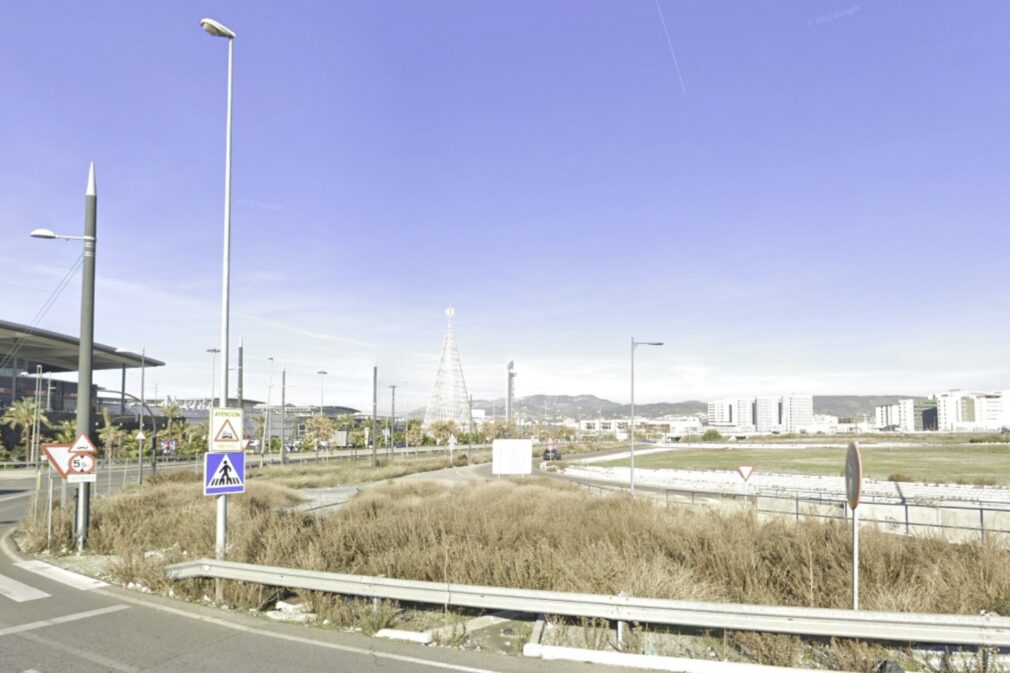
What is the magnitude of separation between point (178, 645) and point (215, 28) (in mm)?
10224

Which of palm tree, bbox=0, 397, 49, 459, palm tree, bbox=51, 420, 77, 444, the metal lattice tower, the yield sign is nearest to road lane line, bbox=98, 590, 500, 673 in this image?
the yield sign

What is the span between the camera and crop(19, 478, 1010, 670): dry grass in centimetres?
805

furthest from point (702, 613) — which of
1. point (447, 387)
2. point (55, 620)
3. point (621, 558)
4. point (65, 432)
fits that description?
point (447, 387)

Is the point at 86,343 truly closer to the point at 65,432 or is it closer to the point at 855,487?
the point at 855,487

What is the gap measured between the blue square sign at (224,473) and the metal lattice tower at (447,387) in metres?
140

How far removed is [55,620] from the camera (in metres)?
8.38

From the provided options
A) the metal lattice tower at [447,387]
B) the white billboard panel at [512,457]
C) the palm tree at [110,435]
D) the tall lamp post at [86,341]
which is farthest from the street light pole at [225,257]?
the metal lattice tower at [447,387]

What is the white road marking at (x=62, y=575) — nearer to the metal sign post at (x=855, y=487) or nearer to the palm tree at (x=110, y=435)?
the metal sign post at (x=855, y=487)

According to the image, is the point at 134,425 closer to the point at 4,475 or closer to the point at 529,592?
the point at 4,475

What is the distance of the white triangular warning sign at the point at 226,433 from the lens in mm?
10469

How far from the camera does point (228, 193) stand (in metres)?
11.8

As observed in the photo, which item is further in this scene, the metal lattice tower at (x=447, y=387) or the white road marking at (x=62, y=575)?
the metal lattice tower at (x=447, y=387)

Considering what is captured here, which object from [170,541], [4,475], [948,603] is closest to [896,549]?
[948,603]

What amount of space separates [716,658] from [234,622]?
19.5 ft
